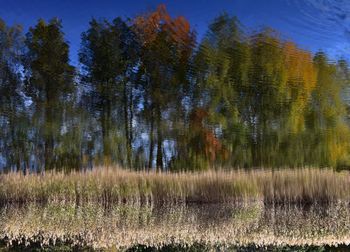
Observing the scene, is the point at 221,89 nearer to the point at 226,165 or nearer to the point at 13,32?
the point at 226,165

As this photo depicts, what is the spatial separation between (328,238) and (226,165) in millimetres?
1366

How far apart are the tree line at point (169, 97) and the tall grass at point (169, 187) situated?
0.59 meters

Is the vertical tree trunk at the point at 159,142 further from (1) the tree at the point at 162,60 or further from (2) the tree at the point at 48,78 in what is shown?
(2) the tree at the point at 48,78

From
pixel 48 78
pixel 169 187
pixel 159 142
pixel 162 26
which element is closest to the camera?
pixel 169 187

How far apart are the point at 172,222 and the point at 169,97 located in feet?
5.15

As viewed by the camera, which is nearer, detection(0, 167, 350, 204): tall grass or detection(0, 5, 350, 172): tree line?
detection(0, 167, 350, 204): tall grass

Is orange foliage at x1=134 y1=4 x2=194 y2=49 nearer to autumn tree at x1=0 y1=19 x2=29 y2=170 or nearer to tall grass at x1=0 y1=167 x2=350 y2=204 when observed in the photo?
autumn tree at x1=0 y1=19 x2=29 y2=170

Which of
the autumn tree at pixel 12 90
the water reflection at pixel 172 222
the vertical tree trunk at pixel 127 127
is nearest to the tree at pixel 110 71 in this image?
the vertical tree trunk at pixel 127 127

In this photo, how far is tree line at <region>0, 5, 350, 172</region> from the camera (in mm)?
5520

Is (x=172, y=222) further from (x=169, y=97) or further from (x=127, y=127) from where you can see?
(x=169, y=97)

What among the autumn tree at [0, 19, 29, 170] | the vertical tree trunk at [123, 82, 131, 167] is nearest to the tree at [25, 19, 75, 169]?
the autumn tree at [0, 19, 29, 170]

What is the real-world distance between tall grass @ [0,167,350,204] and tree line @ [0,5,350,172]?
0.59 meters

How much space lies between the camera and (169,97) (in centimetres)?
564

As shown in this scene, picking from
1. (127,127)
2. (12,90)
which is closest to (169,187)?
(127,127)
